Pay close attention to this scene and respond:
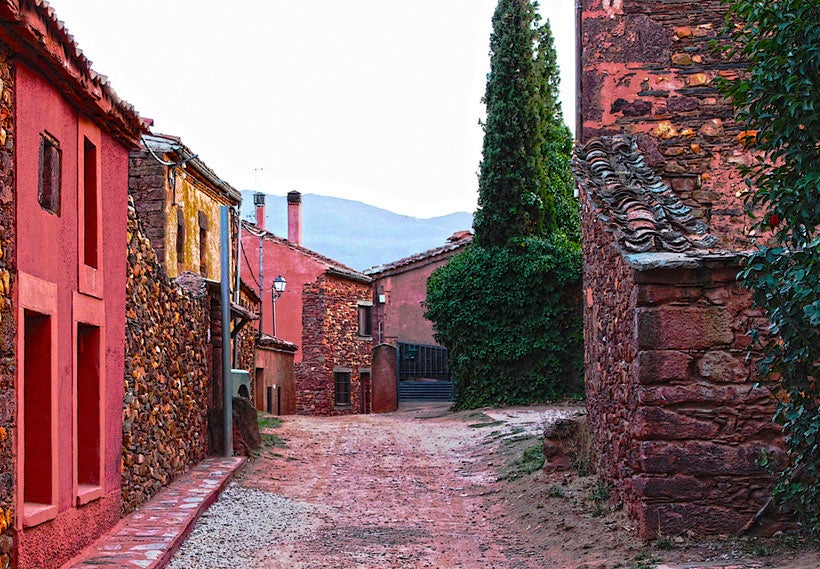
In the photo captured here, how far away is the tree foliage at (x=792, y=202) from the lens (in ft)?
18.0

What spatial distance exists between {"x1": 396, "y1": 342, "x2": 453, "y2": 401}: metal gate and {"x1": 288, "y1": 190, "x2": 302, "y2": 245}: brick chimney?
28.2 ft

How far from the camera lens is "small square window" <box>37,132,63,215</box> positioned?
6.69m

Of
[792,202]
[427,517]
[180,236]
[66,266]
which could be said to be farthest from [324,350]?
[792,202]

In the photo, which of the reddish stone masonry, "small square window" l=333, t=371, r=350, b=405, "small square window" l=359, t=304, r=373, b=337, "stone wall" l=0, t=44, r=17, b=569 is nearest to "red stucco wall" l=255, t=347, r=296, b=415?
"small square window" l=333, t=371, r=350, b=405

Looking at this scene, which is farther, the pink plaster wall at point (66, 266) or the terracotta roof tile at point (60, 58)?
the pink plaster wall at point (66, 266)

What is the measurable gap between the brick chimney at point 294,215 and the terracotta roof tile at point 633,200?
31.6 meters

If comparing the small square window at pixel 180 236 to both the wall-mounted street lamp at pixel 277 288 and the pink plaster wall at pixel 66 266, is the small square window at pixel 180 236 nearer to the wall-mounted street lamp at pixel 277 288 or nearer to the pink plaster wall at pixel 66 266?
the pink plaster wall at pixel 66 266

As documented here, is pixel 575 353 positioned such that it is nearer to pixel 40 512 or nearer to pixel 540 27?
pixel 540 27

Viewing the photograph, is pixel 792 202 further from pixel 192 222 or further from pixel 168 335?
pixel 192 222

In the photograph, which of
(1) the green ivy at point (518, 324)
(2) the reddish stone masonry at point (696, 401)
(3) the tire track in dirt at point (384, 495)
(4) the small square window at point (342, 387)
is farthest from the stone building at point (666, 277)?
(4) the small square window at point (342, 387)

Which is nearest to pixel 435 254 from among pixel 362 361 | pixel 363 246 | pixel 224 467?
pixel 362 361

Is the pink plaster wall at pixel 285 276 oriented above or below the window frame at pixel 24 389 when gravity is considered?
above

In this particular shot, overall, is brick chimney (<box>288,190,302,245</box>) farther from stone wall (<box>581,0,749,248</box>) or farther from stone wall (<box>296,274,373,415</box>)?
stone wall (<box>581,0,749,248</box>)

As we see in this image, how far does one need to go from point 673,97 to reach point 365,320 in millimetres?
27096
